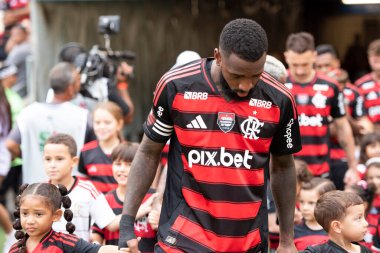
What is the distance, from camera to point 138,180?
484 centimetres

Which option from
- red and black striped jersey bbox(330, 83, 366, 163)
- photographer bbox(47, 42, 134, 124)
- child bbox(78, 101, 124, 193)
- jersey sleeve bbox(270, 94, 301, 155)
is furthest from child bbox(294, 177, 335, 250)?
photographer bbox(47, 42, 134, 124)

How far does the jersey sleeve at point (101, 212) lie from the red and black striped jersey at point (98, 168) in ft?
3.94

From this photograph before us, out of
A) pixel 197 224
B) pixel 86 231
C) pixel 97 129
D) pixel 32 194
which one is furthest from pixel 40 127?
pixel 197 224

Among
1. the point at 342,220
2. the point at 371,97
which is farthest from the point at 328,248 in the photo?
the point at 371,97

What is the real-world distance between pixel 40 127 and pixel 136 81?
5.04 meters

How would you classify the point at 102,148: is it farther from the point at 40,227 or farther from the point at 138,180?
the point at 138,180

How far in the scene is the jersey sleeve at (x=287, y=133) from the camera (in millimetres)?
4742

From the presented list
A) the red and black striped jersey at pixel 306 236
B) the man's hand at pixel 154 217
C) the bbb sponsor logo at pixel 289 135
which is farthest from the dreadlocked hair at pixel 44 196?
the red and black striped jersey at pixel 306 236

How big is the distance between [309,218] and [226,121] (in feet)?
9.00

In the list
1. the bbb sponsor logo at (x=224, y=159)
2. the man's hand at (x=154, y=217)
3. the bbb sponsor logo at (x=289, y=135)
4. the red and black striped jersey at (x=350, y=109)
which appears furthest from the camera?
the red and black striped jersey at (x=350, y=109)

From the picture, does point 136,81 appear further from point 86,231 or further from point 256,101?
point 256,101

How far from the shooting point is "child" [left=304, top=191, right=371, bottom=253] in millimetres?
5816

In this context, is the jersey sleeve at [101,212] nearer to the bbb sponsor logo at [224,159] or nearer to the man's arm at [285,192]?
the man's arm at [285,192]

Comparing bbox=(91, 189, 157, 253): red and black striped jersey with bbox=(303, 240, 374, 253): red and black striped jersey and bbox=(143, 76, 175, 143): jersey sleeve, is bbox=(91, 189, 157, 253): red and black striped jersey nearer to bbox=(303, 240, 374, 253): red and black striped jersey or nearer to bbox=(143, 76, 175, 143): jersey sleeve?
bbox=(303, 240, 374, 253): red and black striped jersey
